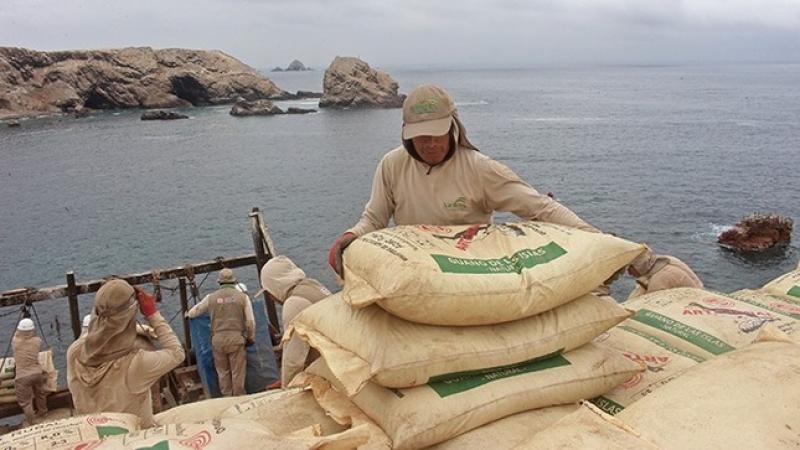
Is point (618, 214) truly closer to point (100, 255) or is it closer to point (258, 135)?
point (100, 255)

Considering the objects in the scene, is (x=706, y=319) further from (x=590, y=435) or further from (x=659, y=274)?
(x=590, y=435)

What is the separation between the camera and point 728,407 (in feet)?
9.93

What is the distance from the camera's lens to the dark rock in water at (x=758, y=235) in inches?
1112

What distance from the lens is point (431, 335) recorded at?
3.48 metres

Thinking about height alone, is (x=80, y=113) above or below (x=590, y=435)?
below

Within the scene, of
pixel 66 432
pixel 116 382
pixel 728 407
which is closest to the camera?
pixel 728 407

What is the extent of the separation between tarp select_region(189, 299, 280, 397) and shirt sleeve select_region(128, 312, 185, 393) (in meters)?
3.44

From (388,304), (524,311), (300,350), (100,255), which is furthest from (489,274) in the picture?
(100,255)

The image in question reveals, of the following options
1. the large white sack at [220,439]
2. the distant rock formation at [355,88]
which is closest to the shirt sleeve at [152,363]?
the large white sack at [220,439]

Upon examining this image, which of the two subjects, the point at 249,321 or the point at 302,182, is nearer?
the point at 249,321

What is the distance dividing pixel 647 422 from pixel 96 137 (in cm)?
6964

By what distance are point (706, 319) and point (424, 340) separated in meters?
2.42

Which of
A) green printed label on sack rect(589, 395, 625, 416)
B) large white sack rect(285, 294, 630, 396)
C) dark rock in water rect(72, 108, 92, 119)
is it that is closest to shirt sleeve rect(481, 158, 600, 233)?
large white sack rect(285, 294, 630, 396)

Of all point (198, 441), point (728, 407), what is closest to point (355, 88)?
point (728, 407)
